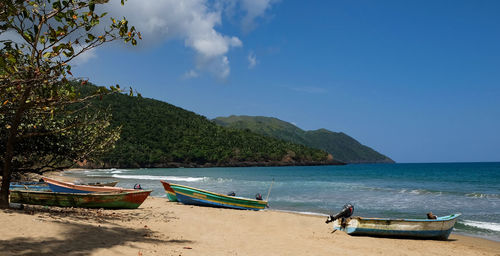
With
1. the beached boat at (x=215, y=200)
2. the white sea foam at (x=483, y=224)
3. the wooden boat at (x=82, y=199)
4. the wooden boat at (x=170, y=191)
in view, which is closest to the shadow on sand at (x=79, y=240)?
the wooden boat at (x=82, y=199)

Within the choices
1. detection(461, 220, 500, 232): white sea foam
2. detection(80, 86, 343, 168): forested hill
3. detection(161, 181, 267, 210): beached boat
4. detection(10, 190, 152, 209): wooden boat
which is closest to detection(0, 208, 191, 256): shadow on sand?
detection(10, 190, 152, 209): wooden boat

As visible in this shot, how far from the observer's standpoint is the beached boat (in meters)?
19.8

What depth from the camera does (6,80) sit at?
22.6ft

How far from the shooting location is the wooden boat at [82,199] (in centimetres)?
1463

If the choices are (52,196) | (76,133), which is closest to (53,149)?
(76,133)

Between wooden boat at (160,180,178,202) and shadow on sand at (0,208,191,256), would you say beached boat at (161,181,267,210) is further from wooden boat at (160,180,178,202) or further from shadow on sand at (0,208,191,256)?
shadow on sand at (0,208,191,256)

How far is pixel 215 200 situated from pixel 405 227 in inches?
414

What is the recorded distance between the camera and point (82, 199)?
15125 mm

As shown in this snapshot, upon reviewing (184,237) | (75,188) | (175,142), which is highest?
(175,142)

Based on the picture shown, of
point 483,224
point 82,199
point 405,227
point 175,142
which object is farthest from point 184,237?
point 175,142

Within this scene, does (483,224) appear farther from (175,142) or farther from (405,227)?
(175,142)

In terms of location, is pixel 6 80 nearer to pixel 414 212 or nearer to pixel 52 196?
pixel 52 196

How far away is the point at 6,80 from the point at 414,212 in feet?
70.2

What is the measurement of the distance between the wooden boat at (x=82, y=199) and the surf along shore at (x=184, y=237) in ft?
2.25
